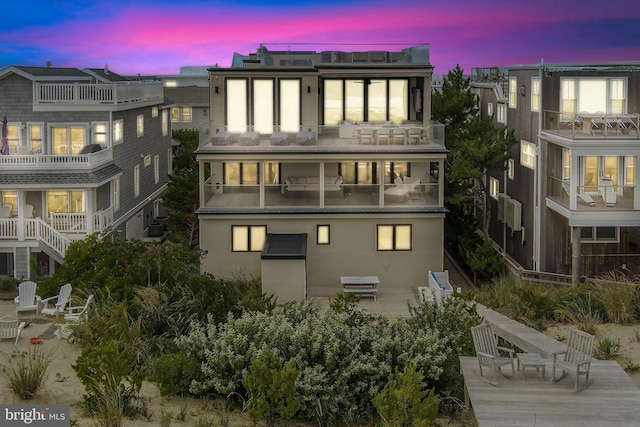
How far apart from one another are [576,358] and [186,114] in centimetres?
5437

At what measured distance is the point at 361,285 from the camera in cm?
2977

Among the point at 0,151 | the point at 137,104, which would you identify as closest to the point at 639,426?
the point at 0,151

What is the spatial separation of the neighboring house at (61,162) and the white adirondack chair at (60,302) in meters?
6.13

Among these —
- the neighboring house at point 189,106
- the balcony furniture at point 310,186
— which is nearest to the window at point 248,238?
the balcony furniture at point 310,186

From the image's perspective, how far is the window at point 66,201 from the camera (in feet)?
105

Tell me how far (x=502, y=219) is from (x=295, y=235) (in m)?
10.3

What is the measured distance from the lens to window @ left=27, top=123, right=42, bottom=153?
3322 cm

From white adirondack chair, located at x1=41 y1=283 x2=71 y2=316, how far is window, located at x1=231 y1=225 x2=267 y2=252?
843 centimetres

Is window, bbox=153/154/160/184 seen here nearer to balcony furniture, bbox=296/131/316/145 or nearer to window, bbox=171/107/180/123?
balcony furniture, bbox=296/131/316/145

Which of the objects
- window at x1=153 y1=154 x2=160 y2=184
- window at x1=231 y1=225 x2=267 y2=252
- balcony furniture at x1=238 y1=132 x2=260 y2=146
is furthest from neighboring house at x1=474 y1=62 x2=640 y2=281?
window at x1=153 y1=154 x2=160 y2=184

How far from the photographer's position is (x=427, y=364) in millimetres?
15516

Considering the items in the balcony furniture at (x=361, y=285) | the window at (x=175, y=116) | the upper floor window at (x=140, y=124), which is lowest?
the balcony furniture at (x=361, y=285)

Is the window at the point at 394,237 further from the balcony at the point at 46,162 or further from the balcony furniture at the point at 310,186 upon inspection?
the balcony at the point at 46,162

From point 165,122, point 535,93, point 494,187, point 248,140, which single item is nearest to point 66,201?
point 248,140
